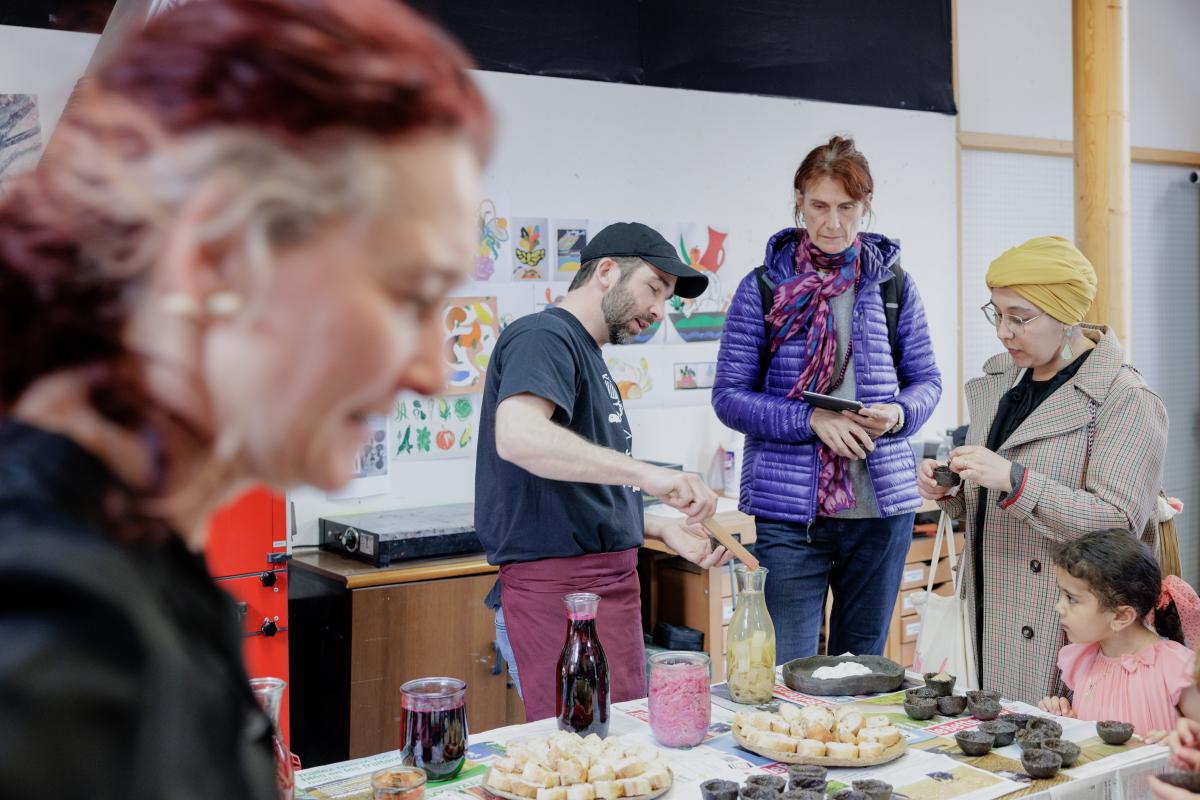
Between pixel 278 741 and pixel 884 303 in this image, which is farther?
pixel 884 303

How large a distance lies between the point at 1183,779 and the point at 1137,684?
2.85ft

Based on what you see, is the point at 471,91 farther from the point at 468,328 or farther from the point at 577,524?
the point at 468,328

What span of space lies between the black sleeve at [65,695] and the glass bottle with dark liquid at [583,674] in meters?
1.54

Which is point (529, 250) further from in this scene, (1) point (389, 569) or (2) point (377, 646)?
(2) point (377, 646)

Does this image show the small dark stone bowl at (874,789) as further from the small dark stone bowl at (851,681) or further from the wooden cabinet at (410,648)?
the wooden cabinet at (410,648)

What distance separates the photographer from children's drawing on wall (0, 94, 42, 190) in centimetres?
335

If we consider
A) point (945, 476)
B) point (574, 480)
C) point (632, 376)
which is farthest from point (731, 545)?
point (632, 376)

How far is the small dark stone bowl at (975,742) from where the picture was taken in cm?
193

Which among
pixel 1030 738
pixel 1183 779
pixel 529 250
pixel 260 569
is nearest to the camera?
pixel 1183 779

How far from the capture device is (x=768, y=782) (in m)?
1.73

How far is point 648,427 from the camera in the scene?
15.4 ft

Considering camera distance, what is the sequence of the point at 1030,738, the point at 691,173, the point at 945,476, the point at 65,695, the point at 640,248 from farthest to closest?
the point at 691,173 → the point at 945,476 → the point at 640,248 → the point at 1030,738 → the point at 65,695

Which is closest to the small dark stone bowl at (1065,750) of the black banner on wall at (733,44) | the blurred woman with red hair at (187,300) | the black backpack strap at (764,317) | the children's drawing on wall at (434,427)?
the black backpack strap at (764,317)

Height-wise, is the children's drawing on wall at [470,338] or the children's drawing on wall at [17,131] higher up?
the children's drawing on wall at [17,131]
